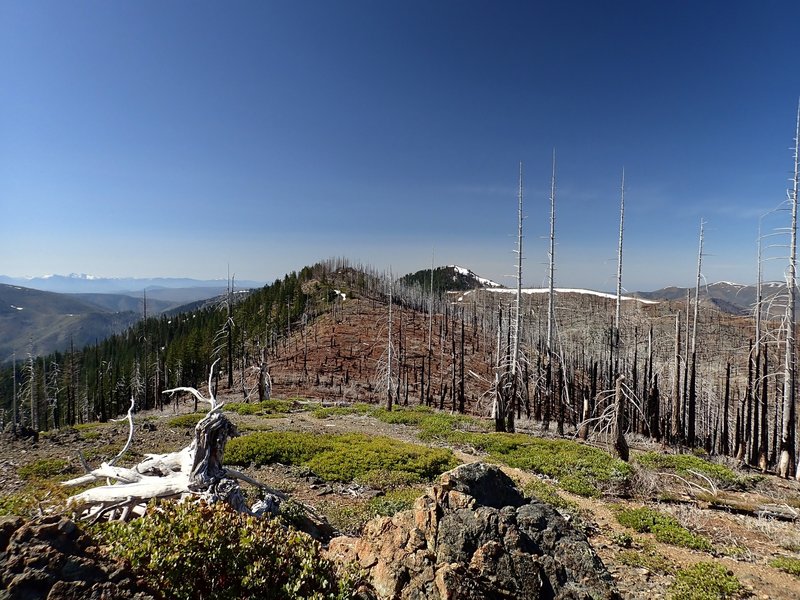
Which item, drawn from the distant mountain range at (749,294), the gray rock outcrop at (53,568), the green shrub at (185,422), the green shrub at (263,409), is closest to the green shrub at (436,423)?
the green shrub at (263,409)

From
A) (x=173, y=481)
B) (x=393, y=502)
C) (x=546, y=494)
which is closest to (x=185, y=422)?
(x=393, y=502)

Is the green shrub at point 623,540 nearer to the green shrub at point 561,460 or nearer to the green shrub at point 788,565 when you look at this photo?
the green shrub at point 788,565

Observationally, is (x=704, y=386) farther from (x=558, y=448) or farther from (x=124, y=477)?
(x=124, y=477)

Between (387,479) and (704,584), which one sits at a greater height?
(704,584)

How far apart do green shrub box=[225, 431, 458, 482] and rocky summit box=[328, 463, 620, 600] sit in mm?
7910

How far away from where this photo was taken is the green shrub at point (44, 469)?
41.4 feet

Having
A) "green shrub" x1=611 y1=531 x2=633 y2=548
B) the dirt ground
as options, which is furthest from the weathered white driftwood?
"green shrub" x1=611 y1=531 x2=633 y2=548

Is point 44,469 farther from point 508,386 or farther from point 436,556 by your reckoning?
point 508,386

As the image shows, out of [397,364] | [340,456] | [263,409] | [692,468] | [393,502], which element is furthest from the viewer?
[397,364]

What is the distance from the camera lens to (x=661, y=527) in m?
10.1

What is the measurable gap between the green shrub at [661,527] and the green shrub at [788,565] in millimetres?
1174

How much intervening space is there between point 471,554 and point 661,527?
806 centimetres

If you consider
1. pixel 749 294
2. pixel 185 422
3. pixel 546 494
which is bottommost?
pixel 185 422

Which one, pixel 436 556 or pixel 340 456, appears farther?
pixel 340 456
